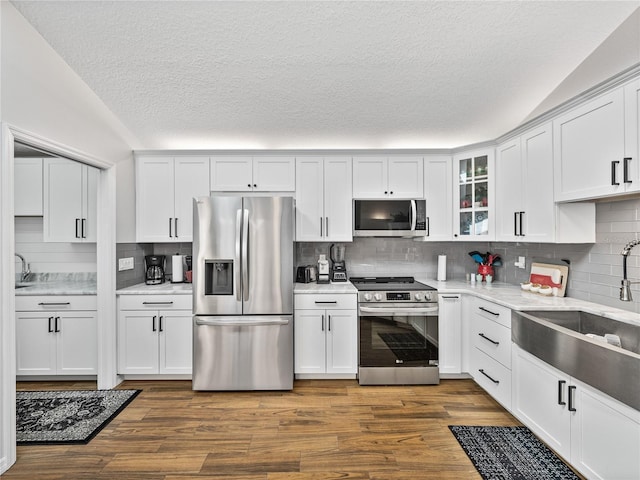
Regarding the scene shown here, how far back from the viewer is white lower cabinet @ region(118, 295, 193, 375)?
325 centimetres

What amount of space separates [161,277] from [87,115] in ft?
5.78

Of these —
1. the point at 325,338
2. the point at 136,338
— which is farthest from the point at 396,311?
the point at 136,338

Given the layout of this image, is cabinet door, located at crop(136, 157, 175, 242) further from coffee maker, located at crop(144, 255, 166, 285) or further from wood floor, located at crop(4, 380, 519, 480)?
wood floor, located at crop(4, 380, 519, 480)

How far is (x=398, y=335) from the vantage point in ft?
10.6

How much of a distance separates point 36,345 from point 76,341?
0.39 metres

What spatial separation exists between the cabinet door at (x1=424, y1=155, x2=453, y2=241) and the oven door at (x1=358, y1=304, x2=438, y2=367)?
0.93 meters

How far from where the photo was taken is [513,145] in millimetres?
3094

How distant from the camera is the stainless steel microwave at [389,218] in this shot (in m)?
3.58

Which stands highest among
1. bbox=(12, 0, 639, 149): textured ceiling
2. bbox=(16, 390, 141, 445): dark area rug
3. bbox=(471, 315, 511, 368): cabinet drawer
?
bbox=(12, 0, 639, 149): textured ceiling

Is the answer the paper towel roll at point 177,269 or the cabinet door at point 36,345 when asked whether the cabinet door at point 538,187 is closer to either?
the paper towel roll at point 177,269

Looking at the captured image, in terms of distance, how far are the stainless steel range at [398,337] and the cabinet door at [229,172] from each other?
1815mm

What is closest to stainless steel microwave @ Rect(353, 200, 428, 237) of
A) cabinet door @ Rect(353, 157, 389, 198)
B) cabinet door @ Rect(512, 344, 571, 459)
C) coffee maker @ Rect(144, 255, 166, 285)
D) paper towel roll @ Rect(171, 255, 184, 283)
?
cabinet door @ Rect(353, 157, 389, 198)

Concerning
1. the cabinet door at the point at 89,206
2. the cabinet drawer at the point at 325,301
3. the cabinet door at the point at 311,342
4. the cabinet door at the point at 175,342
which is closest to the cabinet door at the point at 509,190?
the cabinet drawer at the point at 325,301

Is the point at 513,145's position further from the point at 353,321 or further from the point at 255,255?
the point at 255,255
